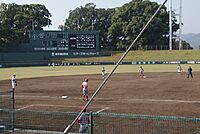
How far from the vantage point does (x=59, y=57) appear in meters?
75.4

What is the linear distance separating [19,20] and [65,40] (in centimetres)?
4119

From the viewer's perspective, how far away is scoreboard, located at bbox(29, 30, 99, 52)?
68.9 meters

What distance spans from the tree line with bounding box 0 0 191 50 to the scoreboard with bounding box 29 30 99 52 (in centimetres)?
1867

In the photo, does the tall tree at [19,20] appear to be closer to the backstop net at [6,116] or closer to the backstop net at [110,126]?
the backstop net at [6,116]

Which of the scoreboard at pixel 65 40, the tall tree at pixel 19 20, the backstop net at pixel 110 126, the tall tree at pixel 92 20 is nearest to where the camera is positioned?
the backstop net at pixel 110 126

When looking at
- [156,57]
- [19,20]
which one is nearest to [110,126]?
[156,57]

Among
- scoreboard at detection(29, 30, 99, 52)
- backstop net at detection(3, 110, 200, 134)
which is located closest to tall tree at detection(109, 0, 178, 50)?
scoreboard at detection(29, 30, 99, 52)

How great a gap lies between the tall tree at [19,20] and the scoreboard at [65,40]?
630 inches

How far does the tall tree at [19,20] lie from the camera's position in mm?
87506

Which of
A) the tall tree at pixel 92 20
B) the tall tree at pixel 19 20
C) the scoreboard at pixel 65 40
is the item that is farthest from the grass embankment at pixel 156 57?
the tall tree at pixel 92 20

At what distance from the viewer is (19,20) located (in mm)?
105750

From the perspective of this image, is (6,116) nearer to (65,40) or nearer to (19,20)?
(65,40)

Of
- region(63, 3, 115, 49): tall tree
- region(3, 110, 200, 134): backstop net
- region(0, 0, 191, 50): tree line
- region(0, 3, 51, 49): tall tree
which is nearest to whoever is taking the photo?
region(3, 110, 200, 134): backstop net

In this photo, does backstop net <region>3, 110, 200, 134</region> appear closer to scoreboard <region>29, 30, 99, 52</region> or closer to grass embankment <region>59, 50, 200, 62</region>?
scoreboard <region>29, 30, 99, 52</region>
